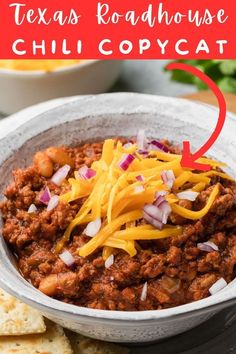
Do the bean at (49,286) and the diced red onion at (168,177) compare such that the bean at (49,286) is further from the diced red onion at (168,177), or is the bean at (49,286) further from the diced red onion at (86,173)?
the diced red onion at (168,177)

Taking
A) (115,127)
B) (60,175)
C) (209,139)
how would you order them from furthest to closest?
(115,127) → (209,139) → (60,175)

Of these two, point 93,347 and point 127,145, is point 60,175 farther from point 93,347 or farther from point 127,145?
point 93,347

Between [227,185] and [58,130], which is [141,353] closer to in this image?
[227,185]

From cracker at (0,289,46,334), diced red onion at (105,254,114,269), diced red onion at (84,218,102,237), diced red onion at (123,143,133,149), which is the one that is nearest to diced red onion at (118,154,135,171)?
diced red onion at (123,143,133,149)

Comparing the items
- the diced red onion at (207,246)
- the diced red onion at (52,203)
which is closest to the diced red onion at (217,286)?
the diced red onion at (207,246)

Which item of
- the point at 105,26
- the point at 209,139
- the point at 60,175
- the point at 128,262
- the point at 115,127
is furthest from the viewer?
the point at 105,26

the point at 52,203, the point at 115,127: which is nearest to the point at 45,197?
the point at 52,203

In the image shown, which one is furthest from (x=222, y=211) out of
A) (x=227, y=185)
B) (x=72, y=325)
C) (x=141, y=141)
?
(x=72, y=325)

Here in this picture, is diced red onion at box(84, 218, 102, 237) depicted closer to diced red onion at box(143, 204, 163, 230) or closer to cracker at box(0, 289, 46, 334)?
diced red onion at box(143, 204, 163, 230)
